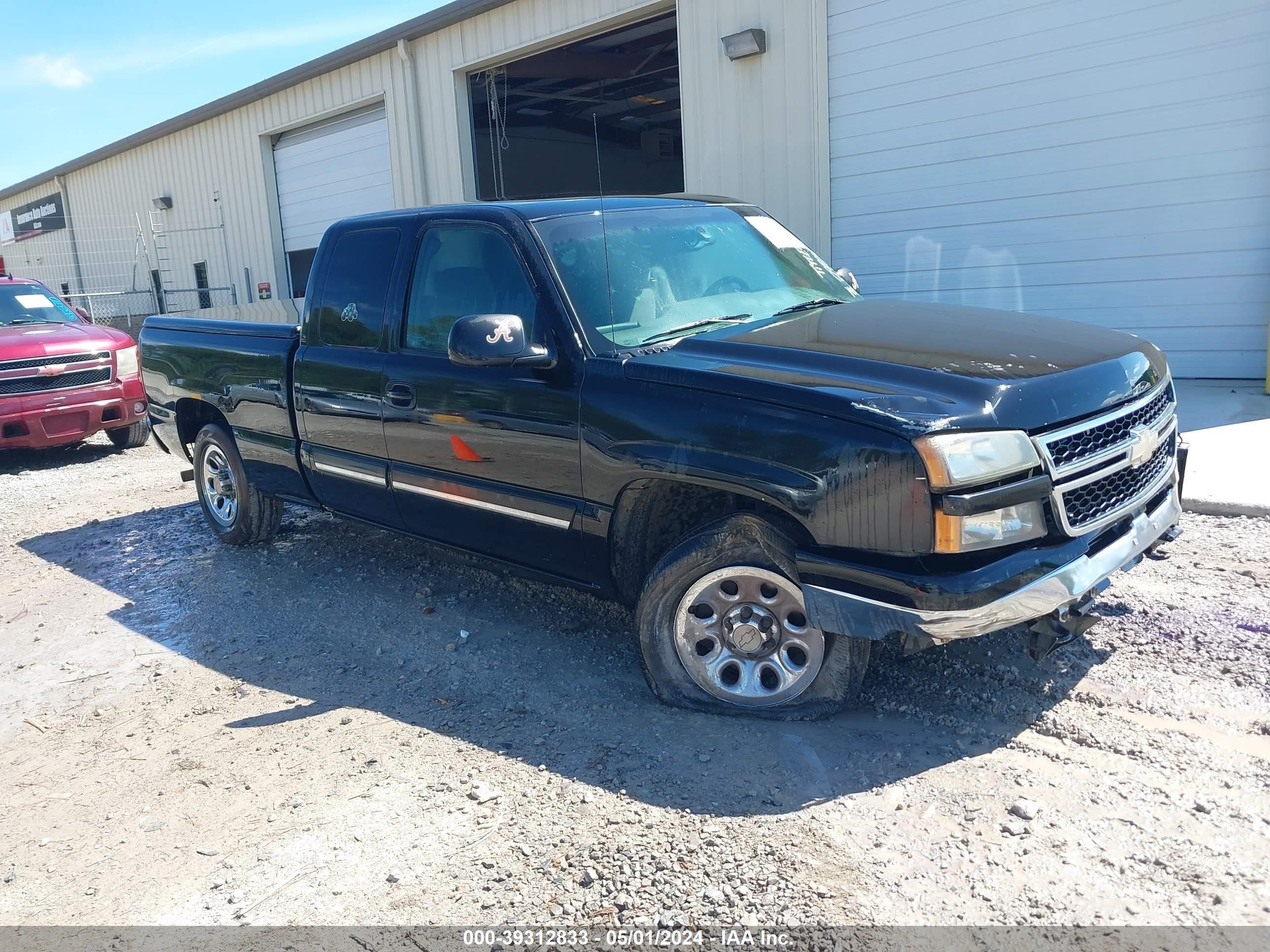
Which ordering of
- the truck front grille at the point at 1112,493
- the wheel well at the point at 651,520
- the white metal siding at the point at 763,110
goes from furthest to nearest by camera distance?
the white metal siding at the point at 763,110
the wheel well at the point at 651,520
the truck front grille at the point at 1112,493

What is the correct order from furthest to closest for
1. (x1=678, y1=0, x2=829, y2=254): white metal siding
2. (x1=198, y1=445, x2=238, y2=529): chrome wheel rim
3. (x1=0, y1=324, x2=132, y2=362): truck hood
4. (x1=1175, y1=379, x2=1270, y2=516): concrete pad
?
(x1=678, y1=0, x2=829, y2=254): white metal siding → (x1=0, y1=324, x2=132, y2=362): truck hood → (x1=198, y1=445, x2=238, y2=529): chrome wheel rim → (x1=1175, y1=379, x2=1270, y2=516): concrete pad

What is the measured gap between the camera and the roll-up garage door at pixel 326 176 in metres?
15.9

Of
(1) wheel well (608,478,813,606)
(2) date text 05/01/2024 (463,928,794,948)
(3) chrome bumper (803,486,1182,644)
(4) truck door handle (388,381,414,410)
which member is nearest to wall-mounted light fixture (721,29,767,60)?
(4) truck door handle (388,381,414,410)

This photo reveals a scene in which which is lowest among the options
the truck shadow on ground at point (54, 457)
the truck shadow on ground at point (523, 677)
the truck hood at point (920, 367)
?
the truck shadow on ground at point (523, 677)

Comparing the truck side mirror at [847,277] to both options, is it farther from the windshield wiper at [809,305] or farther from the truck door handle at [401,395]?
the truck door handle at [401,395]

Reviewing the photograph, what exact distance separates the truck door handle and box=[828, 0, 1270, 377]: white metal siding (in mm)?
6582

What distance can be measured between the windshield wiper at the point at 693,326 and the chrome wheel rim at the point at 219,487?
3479 mm

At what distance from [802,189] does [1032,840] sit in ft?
28.2

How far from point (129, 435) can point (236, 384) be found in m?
5.53

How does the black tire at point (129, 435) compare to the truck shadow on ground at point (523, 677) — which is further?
the black tire at point (129, 435)

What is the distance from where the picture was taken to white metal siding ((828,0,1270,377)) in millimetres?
7895

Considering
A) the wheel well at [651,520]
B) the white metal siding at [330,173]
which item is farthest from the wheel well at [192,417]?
the white metal siding at [330,173]

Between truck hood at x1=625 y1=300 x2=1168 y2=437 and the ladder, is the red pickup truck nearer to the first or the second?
truck hood at x1=625 y1=300 x2=1168 y2=437

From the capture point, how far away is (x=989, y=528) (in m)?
2.95
